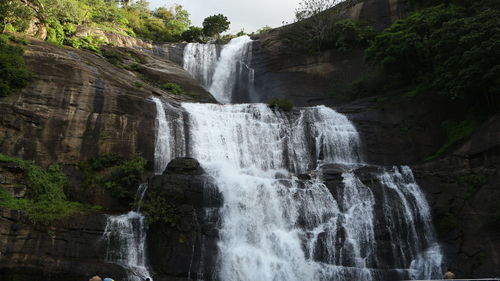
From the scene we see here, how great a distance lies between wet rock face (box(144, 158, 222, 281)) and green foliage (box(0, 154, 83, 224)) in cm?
328

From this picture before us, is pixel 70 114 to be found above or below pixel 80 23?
below

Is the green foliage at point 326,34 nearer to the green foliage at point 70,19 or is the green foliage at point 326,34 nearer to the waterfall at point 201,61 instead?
the waterfall at point 201,61

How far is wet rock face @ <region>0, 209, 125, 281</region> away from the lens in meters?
14.2

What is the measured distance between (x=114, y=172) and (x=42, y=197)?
307 cm

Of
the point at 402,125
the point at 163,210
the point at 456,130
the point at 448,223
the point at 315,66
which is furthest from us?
the point at 315,66

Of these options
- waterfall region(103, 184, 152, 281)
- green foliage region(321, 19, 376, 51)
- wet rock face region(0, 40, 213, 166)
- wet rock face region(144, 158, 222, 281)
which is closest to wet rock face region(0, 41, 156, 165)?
wet rock face region(0, 40, 213, 166)

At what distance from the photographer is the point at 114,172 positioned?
1877 cm

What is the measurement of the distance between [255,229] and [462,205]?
889 cm

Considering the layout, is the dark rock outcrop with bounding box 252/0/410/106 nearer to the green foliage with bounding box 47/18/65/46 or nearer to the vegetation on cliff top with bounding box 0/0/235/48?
the vegetation on cliff top with bounding box 0/0/235/48

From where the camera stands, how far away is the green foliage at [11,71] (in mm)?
19156

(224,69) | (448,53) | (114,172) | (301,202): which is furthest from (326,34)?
(114,172)

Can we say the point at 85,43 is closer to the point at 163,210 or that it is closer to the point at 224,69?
the point at 224,69

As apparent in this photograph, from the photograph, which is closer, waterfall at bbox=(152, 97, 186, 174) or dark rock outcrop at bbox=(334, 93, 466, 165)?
waterfall at bbox=(152, 97, 186, 174)

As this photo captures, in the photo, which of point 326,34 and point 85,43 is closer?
point 85,43
